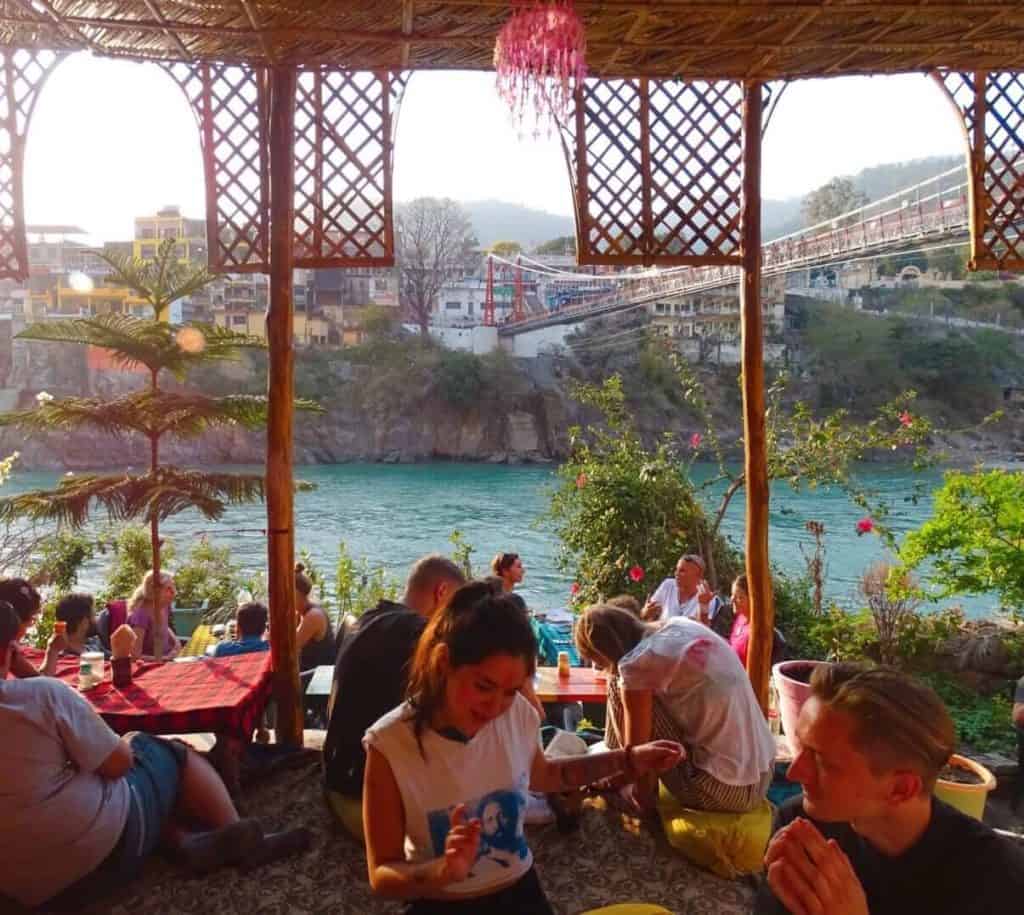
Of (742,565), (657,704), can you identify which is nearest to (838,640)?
(742,565)

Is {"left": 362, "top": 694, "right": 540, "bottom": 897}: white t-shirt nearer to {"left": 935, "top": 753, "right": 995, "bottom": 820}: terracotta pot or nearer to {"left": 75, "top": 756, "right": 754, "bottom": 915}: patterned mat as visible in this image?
{"left": 75, "top": 756, "right": 754, "bottom": 915}: patterned mat

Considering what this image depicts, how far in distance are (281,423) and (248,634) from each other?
1.08 m

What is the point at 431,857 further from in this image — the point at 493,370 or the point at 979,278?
the point at 979,278

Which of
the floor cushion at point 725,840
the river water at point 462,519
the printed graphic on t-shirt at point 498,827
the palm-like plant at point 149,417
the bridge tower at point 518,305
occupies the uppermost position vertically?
the bridge tower at point 518,305

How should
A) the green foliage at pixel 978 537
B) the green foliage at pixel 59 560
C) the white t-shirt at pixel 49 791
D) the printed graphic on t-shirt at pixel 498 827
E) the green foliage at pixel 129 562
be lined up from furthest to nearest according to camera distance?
the green foliage at pixel 129 562 → the green foliage at pixel 59 560 → the green foliage at pixel 978 537 → the white t-shirt at pixel 49 791 → the printed graphic on t-shirt at pixel 498 827

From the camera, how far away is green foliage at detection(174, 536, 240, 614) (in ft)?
23.8

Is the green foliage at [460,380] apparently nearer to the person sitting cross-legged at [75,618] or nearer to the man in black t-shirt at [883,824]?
the person sitting cross-legged at [75,618]

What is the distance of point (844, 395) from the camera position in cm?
3344

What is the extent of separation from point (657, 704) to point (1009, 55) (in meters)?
2.89

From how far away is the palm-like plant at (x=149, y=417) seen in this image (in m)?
4.37

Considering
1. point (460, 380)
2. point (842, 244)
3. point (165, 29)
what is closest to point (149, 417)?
point (165, 29)

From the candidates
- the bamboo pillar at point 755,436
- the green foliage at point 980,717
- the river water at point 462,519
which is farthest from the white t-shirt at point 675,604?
the river water at point 462,519

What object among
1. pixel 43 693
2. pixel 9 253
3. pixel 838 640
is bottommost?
pixel 838 640

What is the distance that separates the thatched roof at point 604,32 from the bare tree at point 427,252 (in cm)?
3307
